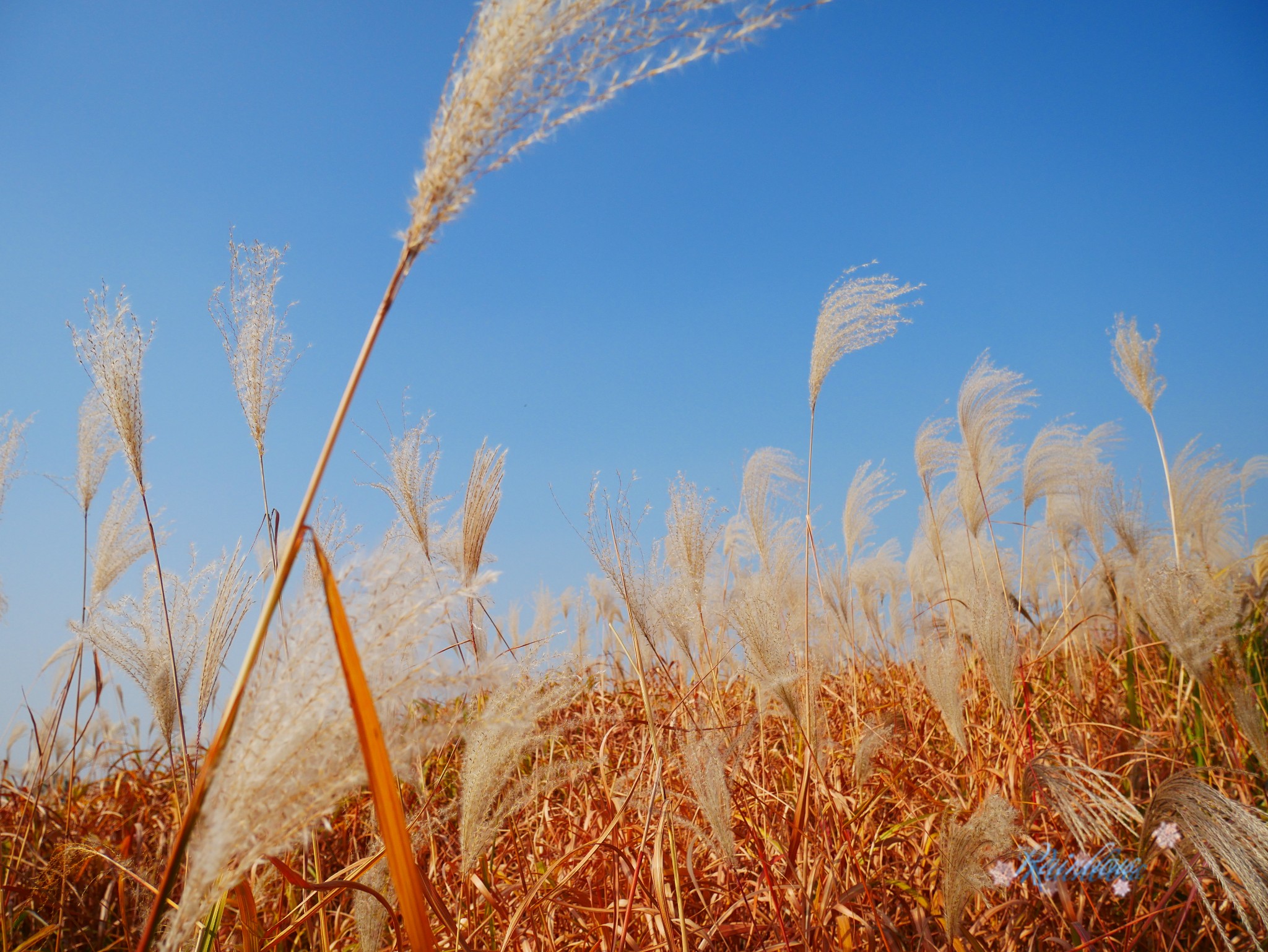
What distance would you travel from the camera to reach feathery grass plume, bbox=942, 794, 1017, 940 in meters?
1.48

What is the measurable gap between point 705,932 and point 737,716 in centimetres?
162

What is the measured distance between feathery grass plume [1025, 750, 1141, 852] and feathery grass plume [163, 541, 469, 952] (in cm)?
155

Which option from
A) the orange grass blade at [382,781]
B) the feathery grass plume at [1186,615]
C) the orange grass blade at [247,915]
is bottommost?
the feathery grass plume at [1186,615]

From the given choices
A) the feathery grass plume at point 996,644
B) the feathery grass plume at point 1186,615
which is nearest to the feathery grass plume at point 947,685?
the feathery grass plume at point 996,644

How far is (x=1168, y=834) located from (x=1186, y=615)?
0.93 metres

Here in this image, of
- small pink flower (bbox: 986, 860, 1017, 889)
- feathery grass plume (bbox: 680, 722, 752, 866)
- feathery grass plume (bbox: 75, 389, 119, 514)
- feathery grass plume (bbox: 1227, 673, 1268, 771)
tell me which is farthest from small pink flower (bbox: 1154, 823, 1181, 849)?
feathery grass plume (bbox: 75, 389, 119, 514)

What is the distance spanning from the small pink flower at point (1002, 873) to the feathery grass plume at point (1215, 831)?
1.28ft

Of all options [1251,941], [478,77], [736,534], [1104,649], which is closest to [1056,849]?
[1251,941]

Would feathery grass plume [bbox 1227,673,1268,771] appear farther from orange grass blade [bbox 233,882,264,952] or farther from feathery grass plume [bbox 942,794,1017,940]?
orange grass blade [bbox 233,882,264,952]

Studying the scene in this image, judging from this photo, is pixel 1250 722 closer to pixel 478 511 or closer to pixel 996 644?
pixel 996 644

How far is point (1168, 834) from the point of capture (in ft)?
Answer: 5.48

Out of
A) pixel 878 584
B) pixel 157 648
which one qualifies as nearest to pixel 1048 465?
pixel 878 584

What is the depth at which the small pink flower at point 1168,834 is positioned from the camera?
64.2 inches

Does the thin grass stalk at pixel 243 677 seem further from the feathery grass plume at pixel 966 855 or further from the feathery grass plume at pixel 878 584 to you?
the feathery grass plume at pixel 878 584
